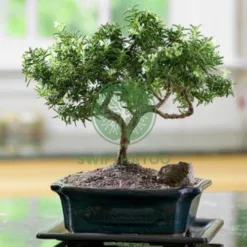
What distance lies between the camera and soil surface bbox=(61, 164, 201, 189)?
1184 millimetres

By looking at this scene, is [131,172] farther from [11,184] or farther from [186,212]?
[11,184]

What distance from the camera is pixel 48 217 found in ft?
5.24

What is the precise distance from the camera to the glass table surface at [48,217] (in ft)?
4.25

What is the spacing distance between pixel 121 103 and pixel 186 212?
0.20 meters

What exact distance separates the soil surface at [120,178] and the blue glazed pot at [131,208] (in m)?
0.02

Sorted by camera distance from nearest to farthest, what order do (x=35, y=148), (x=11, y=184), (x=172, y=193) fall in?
(x=172, y=193)
(x=11, y=184)
(x=35, y=148)

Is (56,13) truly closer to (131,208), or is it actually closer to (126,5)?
(126,5)

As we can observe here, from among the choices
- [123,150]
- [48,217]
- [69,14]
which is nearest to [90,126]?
[69,14]

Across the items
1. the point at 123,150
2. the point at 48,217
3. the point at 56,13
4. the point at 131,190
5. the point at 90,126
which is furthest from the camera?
the point at 56,13

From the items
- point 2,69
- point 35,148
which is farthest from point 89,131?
point 2,69

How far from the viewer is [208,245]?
123cm

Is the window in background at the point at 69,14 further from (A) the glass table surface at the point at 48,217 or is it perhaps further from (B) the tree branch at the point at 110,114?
(B) the tree branch at the point at 110,114

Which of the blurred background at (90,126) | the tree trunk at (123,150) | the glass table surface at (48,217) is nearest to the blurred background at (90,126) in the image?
the blurred background at (90,126)

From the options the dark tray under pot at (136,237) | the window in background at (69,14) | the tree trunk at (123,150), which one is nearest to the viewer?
the dark tray under pot at (136,237)
